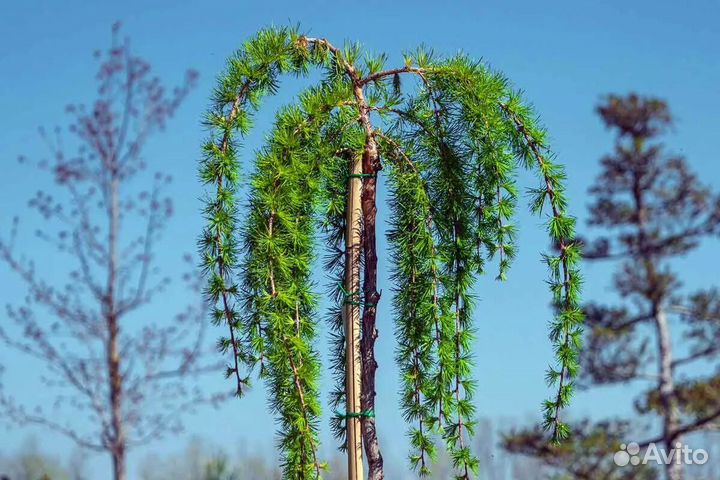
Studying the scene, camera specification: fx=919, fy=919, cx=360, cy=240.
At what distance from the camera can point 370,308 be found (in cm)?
218

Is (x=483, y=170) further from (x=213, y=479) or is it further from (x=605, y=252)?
(x=605, y=252)

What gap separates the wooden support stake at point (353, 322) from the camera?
213cm

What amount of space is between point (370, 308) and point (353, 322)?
0.18 feet

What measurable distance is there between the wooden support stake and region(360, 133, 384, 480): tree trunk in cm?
2

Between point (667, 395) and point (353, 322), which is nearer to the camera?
point (353, 322)

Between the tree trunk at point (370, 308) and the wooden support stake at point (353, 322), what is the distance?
2 cm

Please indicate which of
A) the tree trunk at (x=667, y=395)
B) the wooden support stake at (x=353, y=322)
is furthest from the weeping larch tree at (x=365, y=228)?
the tree trunk at (x=667, y=395)

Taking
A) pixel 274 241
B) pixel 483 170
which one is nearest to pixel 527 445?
pixel 483 170

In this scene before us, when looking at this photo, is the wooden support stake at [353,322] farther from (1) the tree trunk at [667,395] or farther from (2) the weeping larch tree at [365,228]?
(1) the tree trunk at [667,395]

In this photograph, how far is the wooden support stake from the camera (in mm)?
2129

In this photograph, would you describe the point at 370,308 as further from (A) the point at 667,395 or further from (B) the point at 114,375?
(A) the point at 667,395

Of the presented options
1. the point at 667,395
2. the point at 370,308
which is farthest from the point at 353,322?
the point at 667,395

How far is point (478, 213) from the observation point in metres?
2.29

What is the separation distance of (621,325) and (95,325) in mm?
2351
